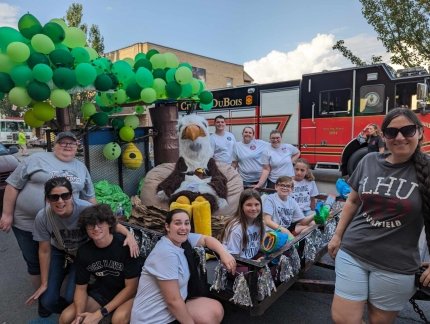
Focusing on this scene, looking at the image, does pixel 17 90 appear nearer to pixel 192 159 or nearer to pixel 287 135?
pixel 192 159

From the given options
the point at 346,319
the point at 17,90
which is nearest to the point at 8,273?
the point at 17,90

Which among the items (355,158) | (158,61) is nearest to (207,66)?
(355,158)

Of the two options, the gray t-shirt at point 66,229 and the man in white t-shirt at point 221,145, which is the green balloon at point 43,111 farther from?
the man in white t-shirt at point 221,145

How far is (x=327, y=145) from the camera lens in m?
8.46

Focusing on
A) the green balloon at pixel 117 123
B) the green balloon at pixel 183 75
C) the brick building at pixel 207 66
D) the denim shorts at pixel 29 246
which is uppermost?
the brick building at pixel 207 66

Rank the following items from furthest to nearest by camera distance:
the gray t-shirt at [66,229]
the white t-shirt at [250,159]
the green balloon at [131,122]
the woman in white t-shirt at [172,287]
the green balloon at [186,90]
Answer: the white t-shirt at [250,159] < the green balloon at [131,122] < the green balloon at [186,90] < the gray t-shirt at [66,229] < the woman in white t-shirt at [172,287]

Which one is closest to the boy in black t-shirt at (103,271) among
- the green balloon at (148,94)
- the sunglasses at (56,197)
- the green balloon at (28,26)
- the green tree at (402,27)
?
the sunglasses at (56,197)

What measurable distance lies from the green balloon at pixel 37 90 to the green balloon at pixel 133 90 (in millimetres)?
1009

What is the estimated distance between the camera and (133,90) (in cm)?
413

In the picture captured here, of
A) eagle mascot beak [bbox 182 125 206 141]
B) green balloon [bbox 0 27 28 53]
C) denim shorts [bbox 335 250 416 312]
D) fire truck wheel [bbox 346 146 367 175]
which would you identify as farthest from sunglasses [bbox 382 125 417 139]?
fire truck wheel [bbox 346 146 367 175]

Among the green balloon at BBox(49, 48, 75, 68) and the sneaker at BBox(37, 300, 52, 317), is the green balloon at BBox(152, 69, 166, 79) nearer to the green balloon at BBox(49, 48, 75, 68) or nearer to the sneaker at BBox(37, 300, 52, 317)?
the green balloon at BBox(49, 48, 75, 68)

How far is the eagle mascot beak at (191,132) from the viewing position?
3738 mm

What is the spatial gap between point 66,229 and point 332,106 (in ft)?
23.7

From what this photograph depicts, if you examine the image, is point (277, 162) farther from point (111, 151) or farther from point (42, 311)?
point (42, 311)
